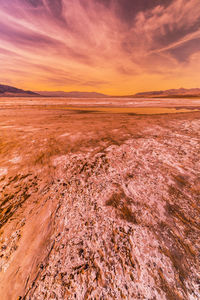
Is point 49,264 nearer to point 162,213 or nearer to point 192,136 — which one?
point 162,213

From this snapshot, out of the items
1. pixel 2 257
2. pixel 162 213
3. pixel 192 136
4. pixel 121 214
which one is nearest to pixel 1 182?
pixel 2 257

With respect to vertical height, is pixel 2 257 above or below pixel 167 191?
below

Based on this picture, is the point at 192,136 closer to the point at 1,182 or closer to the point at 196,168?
the point at 196,168

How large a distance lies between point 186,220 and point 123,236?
1887 millimetres

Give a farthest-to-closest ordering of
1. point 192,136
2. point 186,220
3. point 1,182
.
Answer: point 192,136, point 1,182, point 186,220

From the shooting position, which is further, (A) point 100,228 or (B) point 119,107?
(B) point 119,107

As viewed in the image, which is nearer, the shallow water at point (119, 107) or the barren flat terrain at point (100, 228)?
the barren flat terrain at point (100, 228)

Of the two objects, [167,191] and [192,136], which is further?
[192,136]

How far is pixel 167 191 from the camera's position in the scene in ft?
14.6

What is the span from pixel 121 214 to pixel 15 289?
2.71 m

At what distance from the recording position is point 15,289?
7.59 ft

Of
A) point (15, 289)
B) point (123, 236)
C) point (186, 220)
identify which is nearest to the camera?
point (15, 289)

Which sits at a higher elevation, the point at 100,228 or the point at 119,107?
the point at 100,228

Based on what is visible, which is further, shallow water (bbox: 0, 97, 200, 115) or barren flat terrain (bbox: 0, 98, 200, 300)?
shallow water (bbox: 0, 97, 200, 115)
